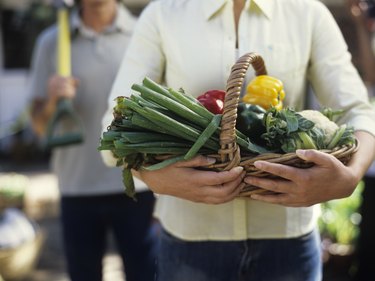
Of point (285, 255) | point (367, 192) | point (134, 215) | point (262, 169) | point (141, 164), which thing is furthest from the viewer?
point (367, 192)

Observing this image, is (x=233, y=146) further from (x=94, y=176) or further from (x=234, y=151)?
(x=94, y=176)

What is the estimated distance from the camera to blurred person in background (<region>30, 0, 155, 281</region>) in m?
3.00

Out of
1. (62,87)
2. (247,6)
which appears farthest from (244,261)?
(62,87)

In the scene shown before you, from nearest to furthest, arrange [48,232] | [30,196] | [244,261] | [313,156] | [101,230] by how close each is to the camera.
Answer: [313,156]
[244,261]
[101,230]
[48,232]
[30,196]

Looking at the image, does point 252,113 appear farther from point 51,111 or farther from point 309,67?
point 51,111

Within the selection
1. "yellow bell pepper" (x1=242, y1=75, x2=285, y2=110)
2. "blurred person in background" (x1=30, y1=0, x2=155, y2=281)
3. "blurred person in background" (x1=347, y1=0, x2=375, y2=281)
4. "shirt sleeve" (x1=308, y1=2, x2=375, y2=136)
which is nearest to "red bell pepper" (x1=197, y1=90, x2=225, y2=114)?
"yellow bell pepper" (x1=242, y1=75, x2=285, y2=110)

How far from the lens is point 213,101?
5.55 feet

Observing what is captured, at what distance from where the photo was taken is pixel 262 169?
1.50 meters

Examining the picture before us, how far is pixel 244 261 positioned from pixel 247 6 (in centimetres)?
83

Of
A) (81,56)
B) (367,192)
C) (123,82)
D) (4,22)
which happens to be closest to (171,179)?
(123,82)

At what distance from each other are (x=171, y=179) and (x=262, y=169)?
10.0 inches

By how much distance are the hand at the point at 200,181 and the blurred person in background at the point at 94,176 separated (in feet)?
4.57

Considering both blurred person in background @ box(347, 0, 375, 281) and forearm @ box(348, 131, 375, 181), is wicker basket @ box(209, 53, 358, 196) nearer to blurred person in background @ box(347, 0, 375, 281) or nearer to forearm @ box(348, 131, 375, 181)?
forearm @ box(348, 131, 375, 181)

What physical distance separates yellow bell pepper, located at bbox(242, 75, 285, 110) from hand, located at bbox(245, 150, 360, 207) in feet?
0.94
